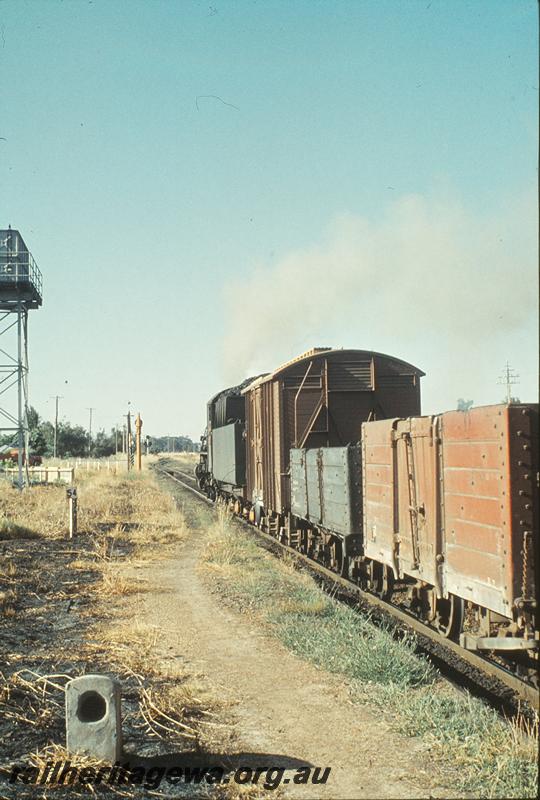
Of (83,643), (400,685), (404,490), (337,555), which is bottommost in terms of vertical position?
(83,643)

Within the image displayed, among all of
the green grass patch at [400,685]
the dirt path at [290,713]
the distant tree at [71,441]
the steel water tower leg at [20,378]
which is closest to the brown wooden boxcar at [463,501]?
the green grass patch at [400,685]

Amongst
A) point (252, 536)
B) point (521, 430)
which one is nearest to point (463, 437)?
point (521, 430)

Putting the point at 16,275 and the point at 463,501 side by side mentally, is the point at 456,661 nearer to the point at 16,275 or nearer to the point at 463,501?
the point at 463,501

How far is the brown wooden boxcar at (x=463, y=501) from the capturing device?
5613 mm

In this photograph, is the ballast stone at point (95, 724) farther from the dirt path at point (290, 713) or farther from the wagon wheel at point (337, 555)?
the wagon wheel at point (337, 555)

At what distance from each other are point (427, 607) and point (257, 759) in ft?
14.7

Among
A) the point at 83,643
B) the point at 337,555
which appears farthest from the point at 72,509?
the point at 83,643

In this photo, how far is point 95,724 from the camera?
4980mm

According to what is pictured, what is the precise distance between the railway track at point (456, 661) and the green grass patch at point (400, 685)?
0.98 ft

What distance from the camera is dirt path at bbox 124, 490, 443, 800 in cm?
469

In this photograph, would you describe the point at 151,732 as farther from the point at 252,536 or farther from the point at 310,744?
Result: the point at 252,536

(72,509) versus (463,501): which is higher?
(463,501)

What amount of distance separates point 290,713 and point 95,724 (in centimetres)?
167

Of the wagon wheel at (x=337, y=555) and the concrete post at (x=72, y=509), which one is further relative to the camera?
the concrete post at (x=72, y=509)
